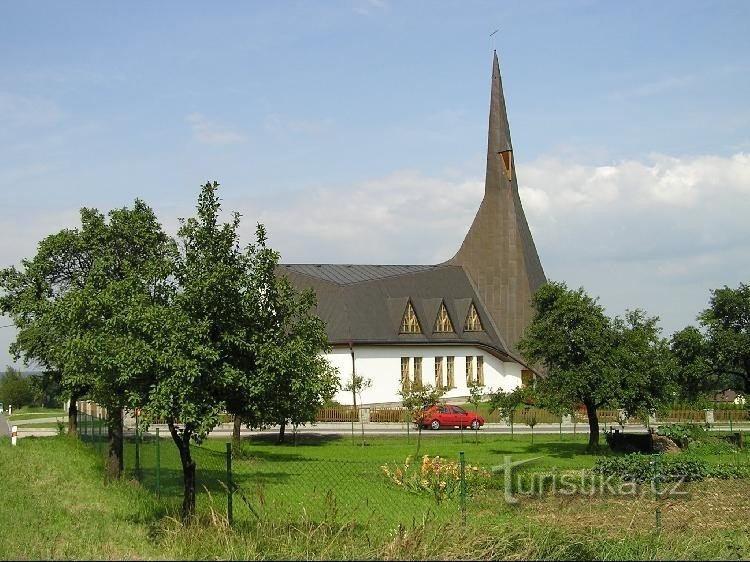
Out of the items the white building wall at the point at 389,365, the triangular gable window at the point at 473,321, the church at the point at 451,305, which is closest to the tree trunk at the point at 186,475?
the church at the point at 451,305

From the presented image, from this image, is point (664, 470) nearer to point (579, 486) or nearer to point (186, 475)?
point (579, 486)

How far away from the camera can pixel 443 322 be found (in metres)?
56.0

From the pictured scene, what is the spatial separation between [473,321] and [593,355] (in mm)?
30816

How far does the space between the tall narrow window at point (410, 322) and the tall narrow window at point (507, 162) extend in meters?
15.2

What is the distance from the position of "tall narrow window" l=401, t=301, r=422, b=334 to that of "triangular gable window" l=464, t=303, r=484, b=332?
428cm

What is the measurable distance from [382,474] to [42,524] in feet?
26.3

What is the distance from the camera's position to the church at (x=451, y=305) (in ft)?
170

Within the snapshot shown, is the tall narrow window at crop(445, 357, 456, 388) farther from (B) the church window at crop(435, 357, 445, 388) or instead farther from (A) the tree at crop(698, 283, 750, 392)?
(A) the tree at crop(698, 283, 750, 392)

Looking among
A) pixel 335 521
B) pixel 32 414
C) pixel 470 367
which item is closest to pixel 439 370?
pixel 470 367

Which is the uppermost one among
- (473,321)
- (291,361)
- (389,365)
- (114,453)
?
(473,321)

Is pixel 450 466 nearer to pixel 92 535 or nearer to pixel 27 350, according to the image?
pixel 92 535

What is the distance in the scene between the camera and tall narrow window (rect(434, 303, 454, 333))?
55.6 m

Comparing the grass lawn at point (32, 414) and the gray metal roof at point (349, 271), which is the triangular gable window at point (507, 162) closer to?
the gray metal roof at point (349, 271)

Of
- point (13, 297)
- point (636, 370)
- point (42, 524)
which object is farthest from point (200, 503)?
point (636, 370)
